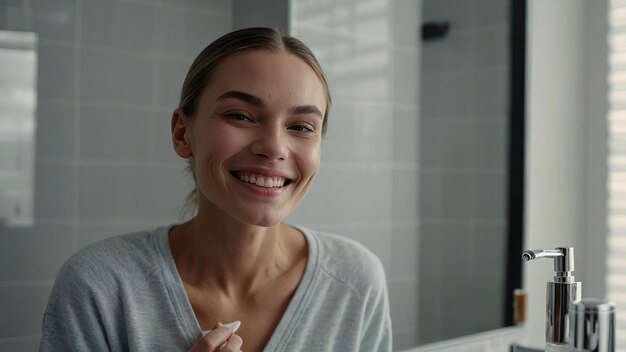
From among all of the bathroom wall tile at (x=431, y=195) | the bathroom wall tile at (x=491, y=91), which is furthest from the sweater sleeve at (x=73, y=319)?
the bathroom wall tile at (x=491, y=91)

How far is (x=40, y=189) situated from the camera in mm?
1007

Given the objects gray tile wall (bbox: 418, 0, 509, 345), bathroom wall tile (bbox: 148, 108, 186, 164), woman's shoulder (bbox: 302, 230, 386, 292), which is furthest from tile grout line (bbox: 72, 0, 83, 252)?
gray tile wall (bbox: 418, 0, 509, 345)

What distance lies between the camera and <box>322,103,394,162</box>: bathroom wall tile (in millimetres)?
1319

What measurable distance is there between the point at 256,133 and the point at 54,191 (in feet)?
1.00

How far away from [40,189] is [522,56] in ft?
3.75

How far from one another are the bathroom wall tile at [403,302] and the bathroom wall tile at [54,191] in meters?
0.67

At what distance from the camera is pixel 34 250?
1.00 m

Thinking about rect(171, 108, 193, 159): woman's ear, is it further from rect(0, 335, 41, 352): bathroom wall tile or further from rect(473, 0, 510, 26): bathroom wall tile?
rect(473, 0, 510, 26): bathroom wall tile

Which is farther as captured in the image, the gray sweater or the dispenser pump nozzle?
the gray sweater

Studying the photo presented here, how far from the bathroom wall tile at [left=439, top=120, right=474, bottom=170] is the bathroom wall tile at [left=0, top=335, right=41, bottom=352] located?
0.88 meters

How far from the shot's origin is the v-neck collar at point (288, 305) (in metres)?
0.98

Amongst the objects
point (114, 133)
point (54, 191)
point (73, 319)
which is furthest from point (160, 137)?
point (73, 319)

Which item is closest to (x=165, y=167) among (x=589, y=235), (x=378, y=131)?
(x=378, y=131)

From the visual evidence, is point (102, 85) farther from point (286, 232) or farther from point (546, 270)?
point (546, 270)
